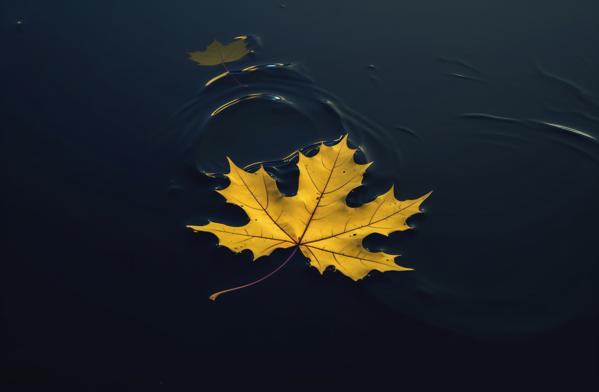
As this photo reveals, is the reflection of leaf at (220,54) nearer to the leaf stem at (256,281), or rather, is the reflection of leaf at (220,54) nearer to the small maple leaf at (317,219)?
the small maple leaf at (317,219)

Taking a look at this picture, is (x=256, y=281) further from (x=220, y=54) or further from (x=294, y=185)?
(x=220, y=54)

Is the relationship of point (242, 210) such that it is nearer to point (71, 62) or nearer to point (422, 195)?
Answer: point (422, 195)

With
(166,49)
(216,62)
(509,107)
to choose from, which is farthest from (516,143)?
(166,49)

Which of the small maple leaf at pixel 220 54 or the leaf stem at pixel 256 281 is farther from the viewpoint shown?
the small maple leaf at pixel 220 54

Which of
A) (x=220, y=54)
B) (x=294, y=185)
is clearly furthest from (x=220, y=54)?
(x=294, y=185)

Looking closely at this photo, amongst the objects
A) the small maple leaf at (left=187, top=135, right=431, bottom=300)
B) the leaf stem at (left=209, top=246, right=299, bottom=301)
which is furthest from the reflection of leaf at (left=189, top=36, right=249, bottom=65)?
the leaf stem at (left=209, top=246, right=299, bottom=301)

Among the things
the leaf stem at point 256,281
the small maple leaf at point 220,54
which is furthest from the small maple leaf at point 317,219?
the small maple leaf at point 220,54

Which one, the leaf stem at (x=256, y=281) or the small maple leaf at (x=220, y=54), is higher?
the small maple leaf at (x=220, y=54)

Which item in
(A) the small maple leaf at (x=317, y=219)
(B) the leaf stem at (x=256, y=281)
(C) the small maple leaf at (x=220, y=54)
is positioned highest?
(C) the small maple leaf at (x=220, y=54)
